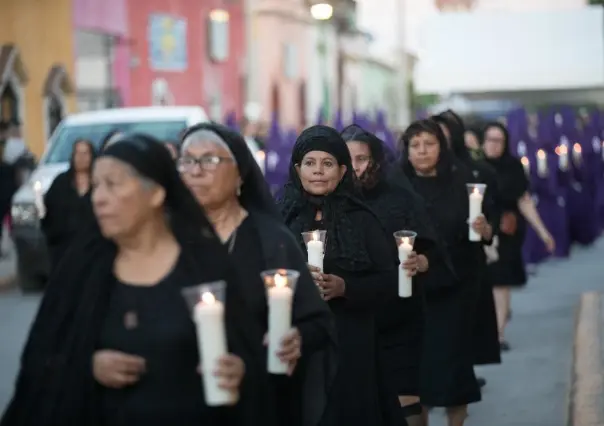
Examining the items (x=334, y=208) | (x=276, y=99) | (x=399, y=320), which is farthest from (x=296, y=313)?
(x=276, y=99)

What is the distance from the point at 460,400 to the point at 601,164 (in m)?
16.2

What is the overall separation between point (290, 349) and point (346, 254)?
1921mm

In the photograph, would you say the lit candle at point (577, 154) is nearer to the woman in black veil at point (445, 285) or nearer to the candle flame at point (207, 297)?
the woman in black veil at point (445, 285)

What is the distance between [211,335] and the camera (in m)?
4.30

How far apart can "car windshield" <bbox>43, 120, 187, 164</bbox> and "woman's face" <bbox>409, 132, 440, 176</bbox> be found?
8.43 metres

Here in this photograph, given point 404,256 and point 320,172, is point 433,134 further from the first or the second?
point 320,172

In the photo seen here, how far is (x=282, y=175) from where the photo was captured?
68.3 ft

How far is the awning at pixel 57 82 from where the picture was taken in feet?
110

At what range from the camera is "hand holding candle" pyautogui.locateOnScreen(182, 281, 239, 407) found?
4281 mm

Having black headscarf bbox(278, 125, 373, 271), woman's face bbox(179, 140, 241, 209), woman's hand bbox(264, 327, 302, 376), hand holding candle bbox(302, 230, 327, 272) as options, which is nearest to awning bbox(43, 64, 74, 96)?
black headscarf bbox(278, 125, 373, 271)

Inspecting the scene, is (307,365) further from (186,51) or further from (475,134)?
(186,51)

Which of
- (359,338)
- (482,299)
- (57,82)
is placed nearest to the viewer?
(359,338)

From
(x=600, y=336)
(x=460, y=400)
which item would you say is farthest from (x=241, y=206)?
(x=600, y=336)

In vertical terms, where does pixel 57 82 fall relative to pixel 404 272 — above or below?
above
